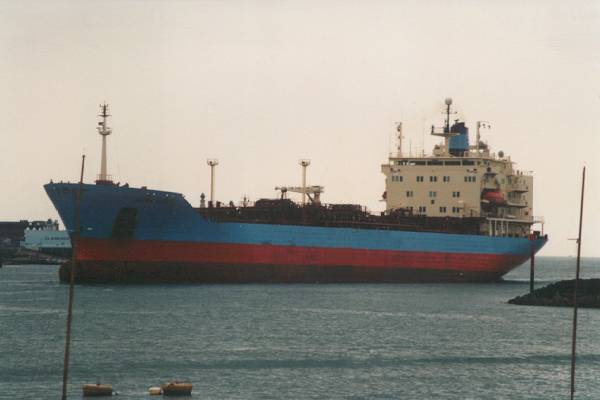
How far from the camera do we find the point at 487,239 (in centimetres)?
6106

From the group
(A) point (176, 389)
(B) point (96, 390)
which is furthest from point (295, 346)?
(B) point (96, 390)

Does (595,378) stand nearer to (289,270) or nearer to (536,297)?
(536,297)

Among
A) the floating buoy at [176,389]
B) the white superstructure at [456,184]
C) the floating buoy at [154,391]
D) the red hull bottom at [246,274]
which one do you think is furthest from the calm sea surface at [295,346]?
the white superstructure at [456,184]

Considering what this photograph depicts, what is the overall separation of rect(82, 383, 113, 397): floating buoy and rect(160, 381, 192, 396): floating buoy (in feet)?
3.63

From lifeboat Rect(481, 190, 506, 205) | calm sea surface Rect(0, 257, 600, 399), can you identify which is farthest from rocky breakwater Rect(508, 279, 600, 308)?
lifeboat Rect(481, 190, 506, 205)

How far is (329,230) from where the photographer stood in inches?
2120

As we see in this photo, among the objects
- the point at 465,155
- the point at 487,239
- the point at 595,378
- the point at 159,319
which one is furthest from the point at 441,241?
the point at 595,378

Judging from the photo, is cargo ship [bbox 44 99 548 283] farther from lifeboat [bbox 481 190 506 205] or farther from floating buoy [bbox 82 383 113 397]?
floating buoy [bbox 82 383 113 397]

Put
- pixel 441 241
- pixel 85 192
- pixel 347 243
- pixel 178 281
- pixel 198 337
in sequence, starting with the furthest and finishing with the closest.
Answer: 1. pixel 441 241
2. pixel 347 243
3. pixel 178 281
4. pixel 85 192
5. pixel 198 337

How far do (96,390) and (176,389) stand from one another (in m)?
1.64

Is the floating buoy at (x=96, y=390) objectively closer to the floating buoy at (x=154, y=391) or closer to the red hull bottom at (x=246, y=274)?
the floating buoy at (x=154, y=391)

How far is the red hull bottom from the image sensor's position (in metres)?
47.9

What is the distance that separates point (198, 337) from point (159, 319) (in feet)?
15.5

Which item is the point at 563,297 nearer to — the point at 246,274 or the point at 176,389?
the point at 246,274
